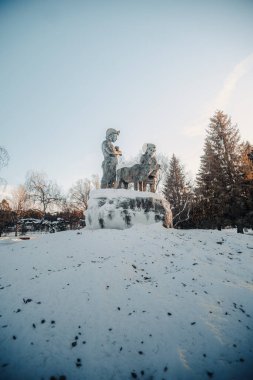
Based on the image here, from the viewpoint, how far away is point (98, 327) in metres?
3.50

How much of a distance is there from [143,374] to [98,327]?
1.00 m

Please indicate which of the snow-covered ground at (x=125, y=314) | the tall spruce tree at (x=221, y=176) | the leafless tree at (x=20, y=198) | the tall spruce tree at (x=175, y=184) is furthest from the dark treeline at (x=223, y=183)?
the leafless tree at (x=20, y=198)

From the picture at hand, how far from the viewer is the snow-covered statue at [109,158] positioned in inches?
417

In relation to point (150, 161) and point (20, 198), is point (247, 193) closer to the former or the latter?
point (150, 161)

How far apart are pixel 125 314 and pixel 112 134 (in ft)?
28.4

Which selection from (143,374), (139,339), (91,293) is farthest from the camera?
(91,293)

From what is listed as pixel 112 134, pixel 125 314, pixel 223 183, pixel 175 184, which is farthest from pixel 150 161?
pixel 175 184

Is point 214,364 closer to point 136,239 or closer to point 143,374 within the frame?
point 143,374

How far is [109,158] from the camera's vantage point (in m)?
10.6

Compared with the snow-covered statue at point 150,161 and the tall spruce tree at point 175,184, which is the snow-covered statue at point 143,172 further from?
the tall spruce tree at point 175,184

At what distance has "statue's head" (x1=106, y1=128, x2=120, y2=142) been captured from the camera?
10.8 metres

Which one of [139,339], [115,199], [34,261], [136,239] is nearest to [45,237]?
[34,261]

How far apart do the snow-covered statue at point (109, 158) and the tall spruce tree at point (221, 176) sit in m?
9.08

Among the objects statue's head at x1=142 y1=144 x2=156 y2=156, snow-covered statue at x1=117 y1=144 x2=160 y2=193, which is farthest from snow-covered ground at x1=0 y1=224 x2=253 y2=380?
statue's head at x1=142 y1=144 x2=156 y2=156
